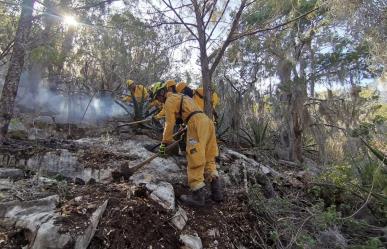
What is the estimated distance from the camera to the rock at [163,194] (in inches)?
181

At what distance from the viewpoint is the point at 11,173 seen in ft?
16.9

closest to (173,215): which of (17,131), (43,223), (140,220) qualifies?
(140,220)

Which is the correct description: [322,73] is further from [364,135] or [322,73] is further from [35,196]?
[35,196]

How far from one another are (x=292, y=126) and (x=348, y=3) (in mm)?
4601

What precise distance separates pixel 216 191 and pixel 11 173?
2679 millimetres

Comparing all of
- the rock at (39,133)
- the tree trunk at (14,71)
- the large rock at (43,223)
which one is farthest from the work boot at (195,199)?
the rock at (39,133)

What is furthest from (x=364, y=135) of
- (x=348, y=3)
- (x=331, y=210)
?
(x=331, y=210)

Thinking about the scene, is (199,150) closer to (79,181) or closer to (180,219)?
(180,219)

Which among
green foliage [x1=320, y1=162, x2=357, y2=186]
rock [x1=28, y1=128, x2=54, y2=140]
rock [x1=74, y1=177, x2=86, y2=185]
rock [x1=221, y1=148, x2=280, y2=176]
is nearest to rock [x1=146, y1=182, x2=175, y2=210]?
rock [x1=74, y1=177, x2=86, y2=185]

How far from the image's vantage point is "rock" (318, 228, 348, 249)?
4.13 metres

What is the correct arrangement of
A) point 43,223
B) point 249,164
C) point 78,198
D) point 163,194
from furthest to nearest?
1. point 249,164
2. point 163,194
3. point 78,198
4. point 43,223

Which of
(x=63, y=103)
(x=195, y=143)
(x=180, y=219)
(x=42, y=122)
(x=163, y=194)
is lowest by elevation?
(x=180, y=219)

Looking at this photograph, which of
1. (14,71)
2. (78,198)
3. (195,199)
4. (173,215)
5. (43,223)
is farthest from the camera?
(14,71)

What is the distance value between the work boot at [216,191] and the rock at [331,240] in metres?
1.51
